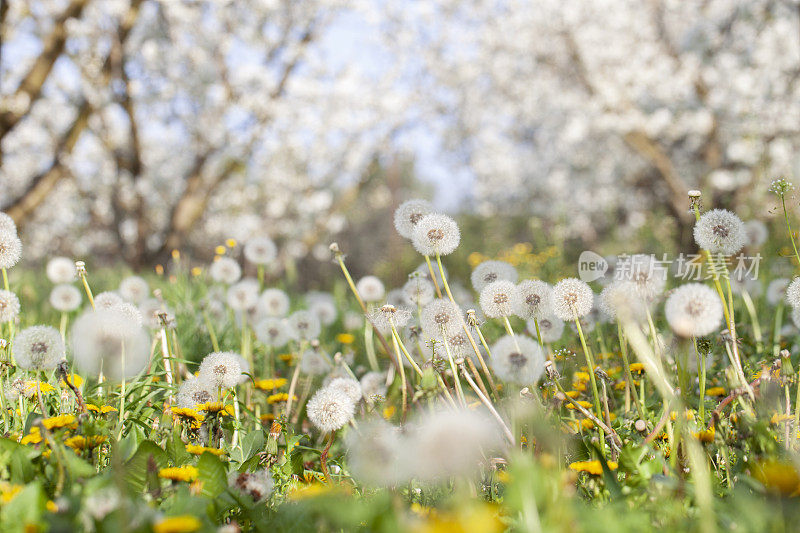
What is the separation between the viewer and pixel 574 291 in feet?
5.27

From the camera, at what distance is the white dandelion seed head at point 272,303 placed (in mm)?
2844

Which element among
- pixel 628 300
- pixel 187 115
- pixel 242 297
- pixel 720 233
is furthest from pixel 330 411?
pixel 187 115

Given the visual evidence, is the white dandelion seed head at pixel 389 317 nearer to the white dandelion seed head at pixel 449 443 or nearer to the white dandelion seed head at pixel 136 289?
the white dandelion seed head at pixel 449 443

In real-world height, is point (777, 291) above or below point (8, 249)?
below

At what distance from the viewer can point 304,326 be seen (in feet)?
8.08

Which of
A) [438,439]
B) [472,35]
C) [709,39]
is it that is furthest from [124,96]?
[709,39]

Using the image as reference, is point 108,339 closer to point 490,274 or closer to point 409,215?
point 409,215

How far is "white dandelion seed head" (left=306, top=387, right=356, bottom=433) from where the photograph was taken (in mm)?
1560

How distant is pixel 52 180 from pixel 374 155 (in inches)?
268

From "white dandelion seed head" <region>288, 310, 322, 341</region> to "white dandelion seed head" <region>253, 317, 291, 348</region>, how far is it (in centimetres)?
4

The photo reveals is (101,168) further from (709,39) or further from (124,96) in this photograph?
(709,39)

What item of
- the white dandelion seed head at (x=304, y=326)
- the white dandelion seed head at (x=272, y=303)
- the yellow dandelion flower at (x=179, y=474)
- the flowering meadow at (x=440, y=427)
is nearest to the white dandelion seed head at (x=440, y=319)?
the flowering meadow at (x=440, y=427)

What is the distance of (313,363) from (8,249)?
110 centimetres

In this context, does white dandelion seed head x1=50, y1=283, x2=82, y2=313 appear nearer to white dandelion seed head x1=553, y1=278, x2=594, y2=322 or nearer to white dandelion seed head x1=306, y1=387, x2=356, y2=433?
white dandelion seed head x1=306, y1=387, x2=356, y2=433
